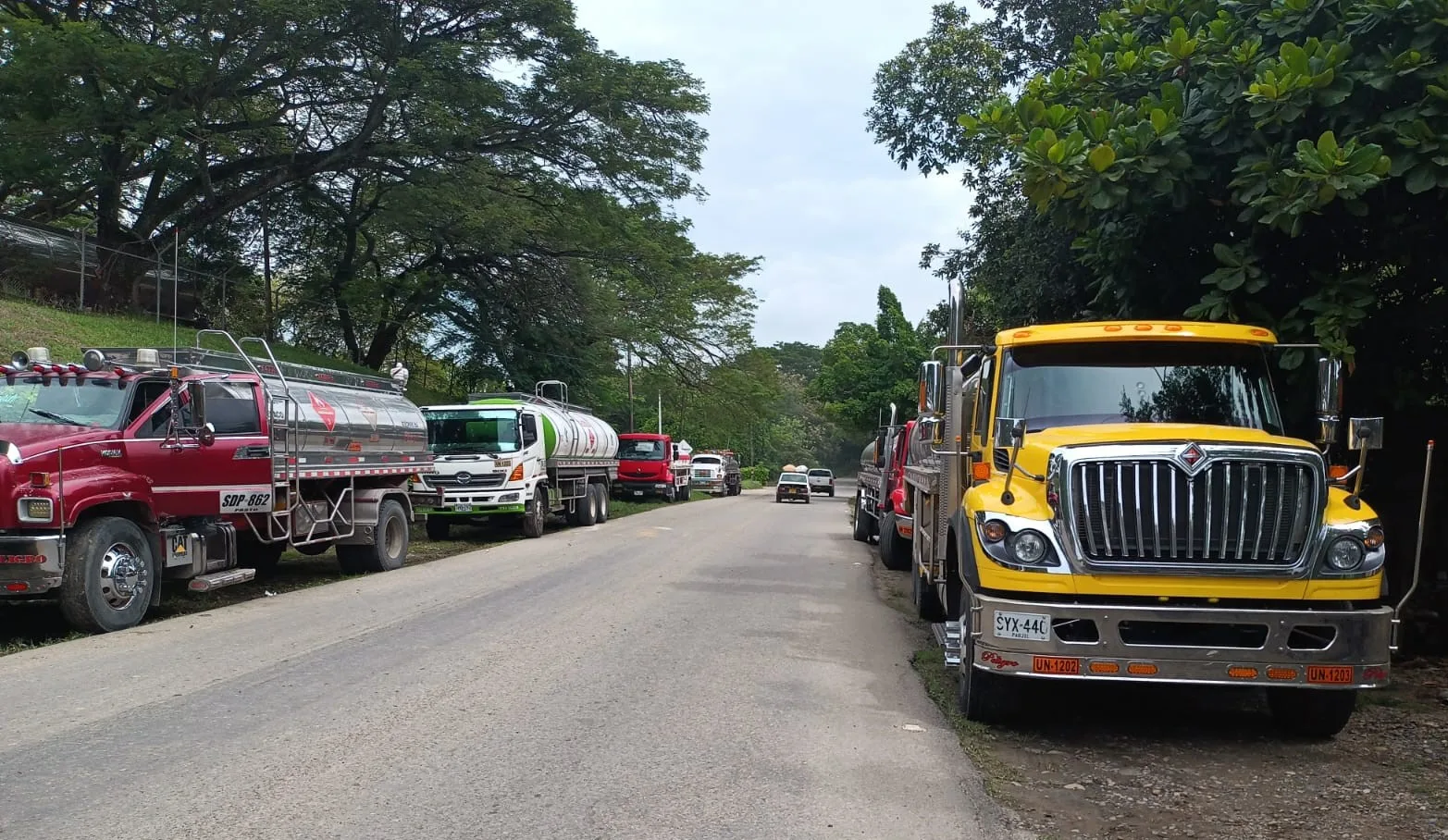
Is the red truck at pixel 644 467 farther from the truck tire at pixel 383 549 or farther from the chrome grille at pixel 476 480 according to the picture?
the truck tire at pixel 383 549

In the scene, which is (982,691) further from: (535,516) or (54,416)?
(535,516)

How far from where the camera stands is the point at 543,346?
112ft

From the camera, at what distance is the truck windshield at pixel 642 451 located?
40562mm

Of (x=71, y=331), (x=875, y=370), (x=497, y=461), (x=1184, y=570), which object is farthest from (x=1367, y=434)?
(x=875, y=370)

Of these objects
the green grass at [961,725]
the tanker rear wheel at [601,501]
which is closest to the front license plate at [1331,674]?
the green grass at [961,725]

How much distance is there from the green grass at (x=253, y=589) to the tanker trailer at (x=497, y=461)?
1.96 feet

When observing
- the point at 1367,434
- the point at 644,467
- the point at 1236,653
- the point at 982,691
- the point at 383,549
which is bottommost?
the point at 982,691

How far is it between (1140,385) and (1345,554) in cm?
186

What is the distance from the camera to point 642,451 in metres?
40.8

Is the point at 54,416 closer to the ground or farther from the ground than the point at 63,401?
closer to the ground

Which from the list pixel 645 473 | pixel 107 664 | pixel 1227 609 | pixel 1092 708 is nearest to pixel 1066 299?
pixel 1092 708

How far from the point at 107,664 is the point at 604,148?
23.0 meters

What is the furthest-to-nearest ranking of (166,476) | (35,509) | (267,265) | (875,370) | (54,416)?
1. (875,370)
2. (267,265)
3. (166,476)
4. (54,416)
5. (35,509)

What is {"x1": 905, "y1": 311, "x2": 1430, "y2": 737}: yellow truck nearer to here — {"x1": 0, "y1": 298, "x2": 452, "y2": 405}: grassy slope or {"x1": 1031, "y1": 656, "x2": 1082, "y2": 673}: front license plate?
{"x1": 1031, "y1": 656, "x2": 1082, "y2": 673}: front license plate
